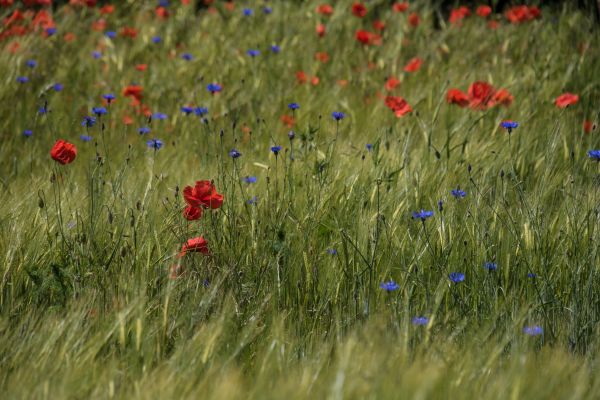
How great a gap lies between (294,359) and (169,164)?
132 centimetres

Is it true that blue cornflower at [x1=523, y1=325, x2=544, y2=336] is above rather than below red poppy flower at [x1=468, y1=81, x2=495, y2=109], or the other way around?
below

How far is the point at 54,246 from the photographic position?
1.98 metres

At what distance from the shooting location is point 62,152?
203cm

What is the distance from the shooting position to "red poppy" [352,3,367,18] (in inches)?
166

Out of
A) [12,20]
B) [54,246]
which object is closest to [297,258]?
[54,246]

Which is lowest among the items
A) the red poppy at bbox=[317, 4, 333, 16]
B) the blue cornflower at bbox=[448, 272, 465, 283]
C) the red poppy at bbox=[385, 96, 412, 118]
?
the blue cornflower at bbox=[448, 272, 465, 283]

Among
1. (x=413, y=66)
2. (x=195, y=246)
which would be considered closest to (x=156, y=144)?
(x=195, y=246)

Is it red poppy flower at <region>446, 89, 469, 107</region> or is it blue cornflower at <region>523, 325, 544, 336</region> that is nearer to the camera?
blue cornflower at <region>523, 325, 544, 336</region>

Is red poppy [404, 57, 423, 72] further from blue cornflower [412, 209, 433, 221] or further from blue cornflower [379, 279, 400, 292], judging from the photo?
blue cornflower [379, 279, 400, 292]

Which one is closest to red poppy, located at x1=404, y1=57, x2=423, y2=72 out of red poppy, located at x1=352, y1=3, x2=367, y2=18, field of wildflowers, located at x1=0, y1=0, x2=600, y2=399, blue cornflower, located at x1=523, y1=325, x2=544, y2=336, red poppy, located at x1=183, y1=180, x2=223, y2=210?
field of wildflowers, located at x1=0, y1=0, x2=600, y2=399

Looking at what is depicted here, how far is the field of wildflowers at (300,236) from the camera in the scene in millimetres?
1482

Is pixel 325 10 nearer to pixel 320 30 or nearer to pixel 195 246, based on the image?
pixel 320 30

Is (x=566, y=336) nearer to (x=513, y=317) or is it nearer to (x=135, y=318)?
(x=513, y=317)

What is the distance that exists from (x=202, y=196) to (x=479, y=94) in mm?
1322
